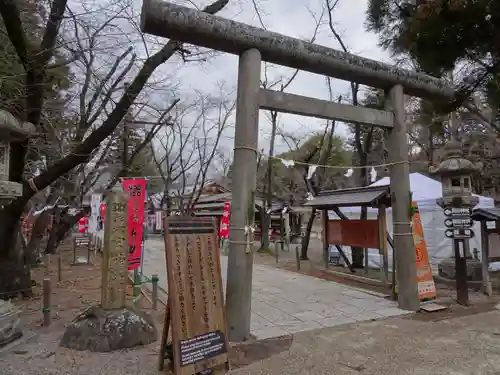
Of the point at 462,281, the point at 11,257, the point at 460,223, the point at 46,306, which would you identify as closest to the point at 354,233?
the point at 460,223

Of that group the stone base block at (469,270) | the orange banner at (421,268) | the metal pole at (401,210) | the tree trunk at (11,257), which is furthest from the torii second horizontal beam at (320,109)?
the tree trunk at (11,257)

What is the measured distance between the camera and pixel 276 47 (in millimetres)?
5961

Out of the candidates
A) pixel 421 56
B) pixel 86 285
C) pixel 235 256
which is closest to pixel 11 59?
pixel 86 285

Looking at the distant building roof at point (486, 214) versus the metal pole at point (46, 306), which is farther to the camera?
the distant building roof at point (486, 214)

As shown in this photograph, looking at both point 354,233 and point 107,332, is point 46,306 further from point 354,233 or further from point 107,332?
point 354,233

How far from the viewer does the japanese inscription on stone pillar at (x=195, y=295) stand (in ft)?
13.2

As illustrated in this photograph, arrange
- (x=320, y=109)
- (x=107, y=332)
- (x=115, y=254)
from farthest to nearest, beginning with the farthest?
(x=320, y=109)
(x=115, y=254)
(x=107, y=332)

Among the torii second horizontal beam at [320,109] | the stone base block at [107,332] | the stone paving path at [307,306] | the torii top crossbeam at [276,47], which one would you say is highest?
the torii top crossbeam at [276,47]

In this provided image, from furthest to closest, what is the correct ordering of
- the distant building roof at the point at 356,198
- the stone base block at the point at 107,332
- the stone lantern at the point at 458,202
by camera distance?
1. the distant building roof at the point at 356,198
2. the stone lantern at the point at 458,202
3. the stone base block at the point at 107,332

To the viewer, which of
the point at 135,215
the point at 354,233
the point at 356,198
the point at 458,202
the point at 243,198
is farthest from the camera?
the point at 354,233

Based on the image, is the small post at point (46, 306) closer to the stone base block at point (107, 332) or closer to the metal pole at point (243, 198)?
the stone base block at point (107, 332)

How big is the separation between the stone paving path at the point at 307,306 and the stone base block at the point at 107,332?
1728 mm

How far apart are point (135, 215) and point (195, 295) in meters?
4.39

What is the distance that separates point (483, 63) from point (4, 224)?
34.9 ft
